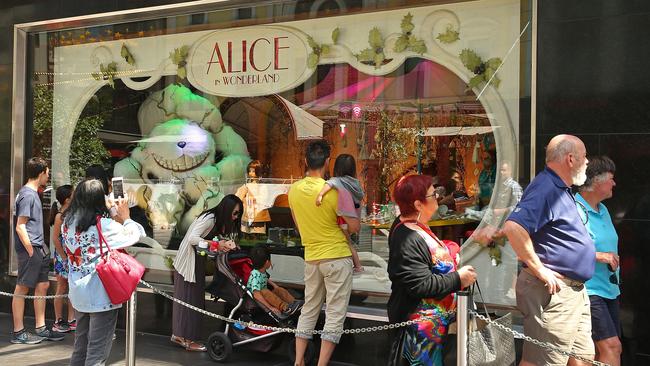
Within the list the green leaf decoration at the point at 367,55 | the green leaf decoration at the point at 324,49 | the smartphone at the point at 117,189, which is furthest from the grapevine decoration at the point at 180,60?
the smartphone at the point at 117,189

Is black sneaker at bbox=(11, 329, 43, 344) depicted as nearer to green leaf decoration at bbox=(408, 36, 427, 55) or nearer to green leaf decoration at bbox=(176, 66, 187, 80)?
green leaf decoration at bbox=(176, 66, 187, 80)

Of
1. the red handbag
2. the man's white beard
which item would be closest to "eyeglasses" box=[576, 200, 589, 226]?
the man's white beard

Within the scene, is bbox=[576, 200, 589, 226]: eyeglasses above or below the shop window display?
below

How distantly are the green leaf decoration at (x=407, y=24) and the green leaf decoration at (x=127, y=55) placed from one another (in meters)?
3.42

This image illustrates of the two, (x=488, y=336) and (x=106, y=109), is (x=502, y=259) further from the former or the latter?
(x=106, y=109)

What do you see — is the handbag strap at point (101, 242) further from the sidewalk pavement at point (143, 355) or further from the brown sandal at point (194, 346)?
the brown sandal at point (194, 346)

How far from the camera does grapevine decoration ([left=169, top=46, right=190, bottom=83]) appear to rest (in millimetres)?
8648

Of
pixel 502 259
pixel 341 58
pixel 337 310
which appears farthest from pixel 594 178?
pixel 341 58

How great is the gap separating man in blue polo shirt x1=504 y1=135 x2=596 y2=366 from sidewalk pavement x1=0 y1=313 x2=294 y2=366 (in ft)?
9.68

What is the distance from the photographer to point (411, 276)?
4316mm

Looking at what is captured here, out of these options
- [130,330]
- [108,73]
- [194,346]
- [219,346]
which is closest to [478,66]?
[219,346]

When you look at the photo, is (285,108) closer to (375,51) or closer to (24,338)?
(375,51)

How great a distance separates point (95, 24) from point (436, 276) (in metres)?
6.19

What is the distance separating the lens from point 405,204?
14.9 ft
